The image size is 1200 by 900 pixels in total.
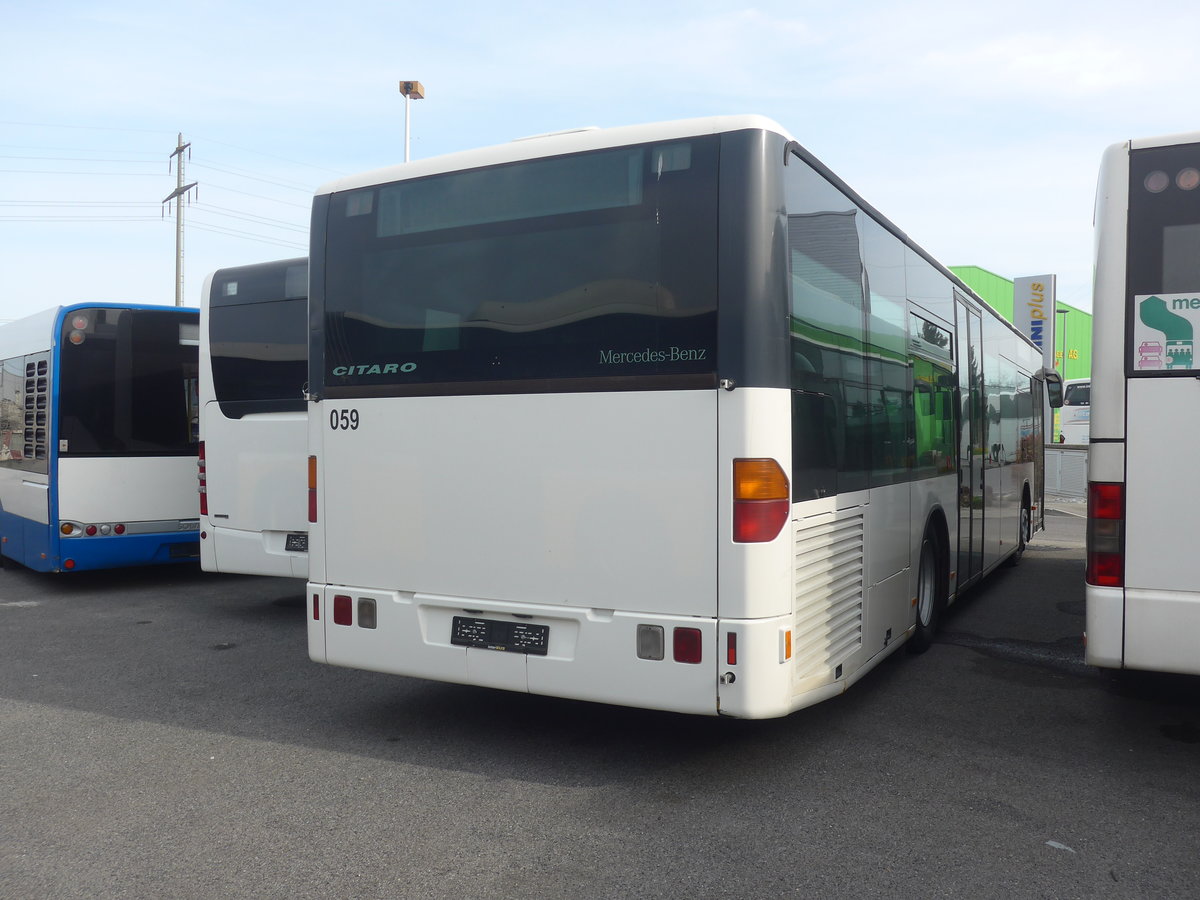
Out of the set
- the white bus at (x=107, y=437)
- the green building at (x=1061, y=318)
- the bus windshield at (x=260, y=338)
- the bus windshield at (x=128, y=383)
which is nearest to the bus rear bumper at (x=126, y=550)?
the white bus at (x=107, y=437)

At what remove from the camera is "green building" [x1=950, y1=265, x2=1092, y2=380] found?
132ft

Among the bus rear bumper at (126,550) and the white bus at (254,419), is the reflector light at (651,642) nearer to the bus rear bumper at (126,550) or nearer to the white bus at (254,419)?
the white bus at (254,419)

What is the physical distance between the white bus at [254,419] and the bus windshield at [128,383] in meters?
1.77

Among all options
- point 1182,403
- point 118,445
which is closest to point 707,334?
point 1182,403

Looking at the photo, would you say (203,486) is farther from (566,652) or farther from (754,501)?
(754,501)

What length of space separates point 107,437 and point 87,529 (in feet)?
3.07

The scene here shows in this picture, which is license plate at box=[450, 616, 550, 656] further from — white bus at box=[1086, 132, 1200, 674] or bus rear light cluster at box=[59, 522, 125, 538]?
bus rear light cluster at box=[59, 522, 125, 538]

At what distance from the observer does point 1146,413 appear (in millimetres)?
4586

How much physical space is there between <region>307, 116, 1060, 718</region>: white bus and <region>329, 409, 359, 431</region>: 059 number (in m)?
0.02

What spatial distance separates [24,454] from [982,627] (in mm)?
9781

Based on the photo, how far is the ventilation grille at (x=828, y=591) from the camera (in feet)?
15.5

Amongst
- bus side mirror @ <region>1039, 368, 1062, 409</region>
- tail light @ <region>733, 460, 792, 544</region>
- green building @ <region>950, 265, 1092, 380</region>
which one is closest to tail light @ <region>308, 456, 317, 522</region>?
tail light @ <region>733, 460, 792, 544</region>

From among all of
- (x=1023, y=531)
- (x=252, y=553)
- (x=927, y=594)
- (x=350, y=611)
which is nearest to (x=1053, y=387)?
(x=1023, y=531)

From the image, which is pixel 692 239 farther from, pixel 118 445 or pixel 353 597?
pixel 118 445
